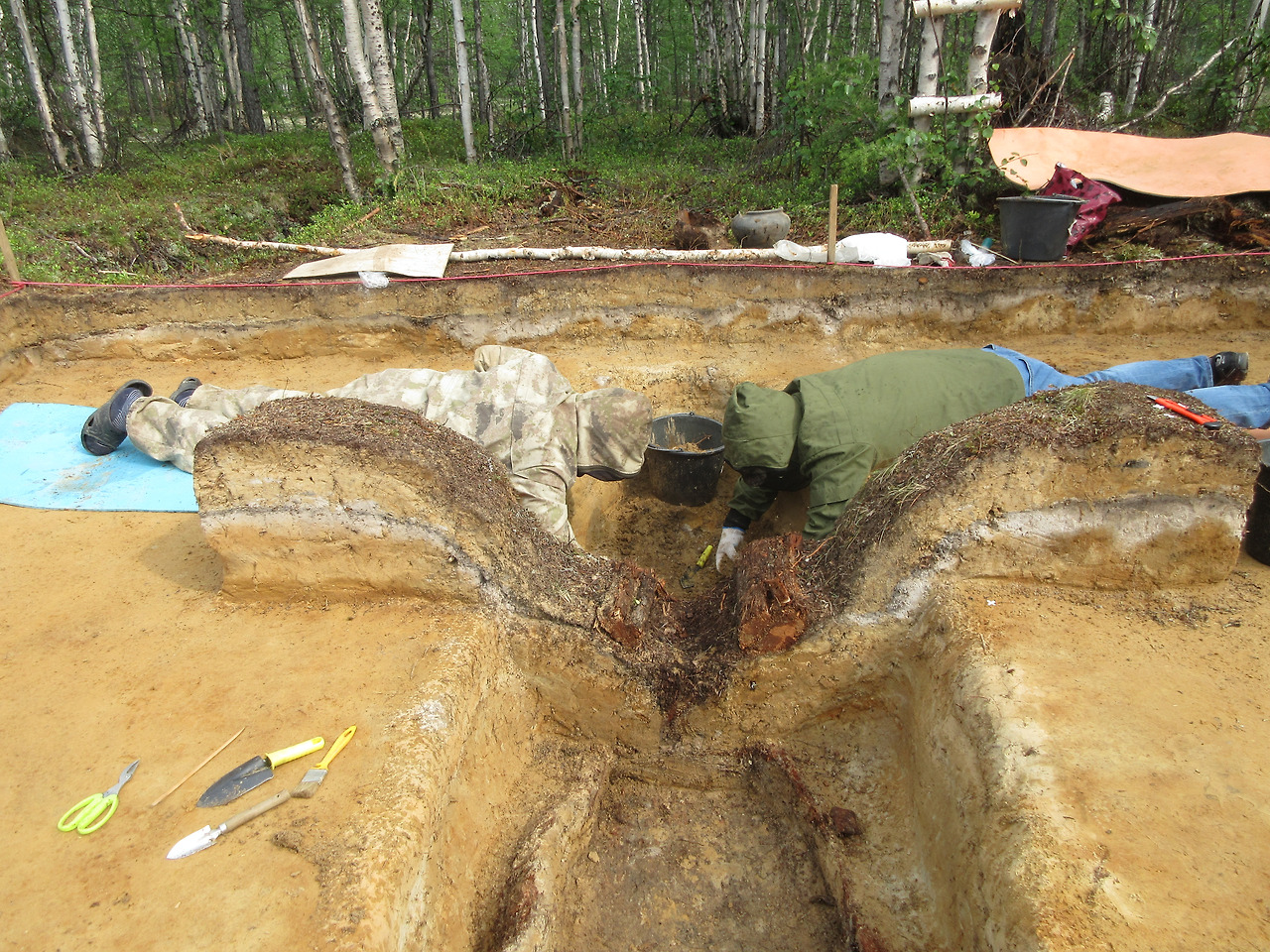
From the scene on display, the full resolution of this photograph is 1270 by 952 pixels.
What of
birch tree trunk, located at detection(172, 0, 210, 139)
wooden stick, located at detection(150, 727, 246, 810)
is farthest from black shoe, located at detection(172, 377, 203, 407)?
birch tree trunk, located at detection(172, 0, 210, 139)

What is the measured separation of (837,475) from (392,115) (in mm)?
7828

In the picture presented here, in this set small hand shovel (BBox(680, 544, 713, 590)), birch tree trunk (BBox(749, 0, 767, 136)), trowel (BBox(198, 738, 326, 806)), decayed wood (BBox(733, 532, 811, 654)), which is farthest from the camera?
birch tree trunk (BBox(749, 0, 767, 136))

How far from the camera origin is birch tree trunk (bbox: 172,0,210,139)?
13.9 meters

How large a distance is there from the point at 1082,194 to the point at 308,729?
706 centimetres

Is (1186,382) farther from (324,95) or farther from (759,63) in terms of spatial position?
(759,63)

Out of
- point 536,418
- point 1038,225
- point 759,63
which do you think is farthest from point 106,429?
point 759,63

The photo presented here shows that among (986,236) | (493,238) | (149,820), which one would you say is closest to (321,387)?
(493,238)

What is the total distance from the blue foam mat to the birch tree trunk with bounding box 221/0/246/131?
13.2m

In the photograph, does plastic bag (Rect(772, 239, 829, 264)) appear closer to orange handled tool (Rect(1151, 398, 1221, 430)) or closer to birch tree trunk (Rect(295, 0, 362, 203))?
orange handled tool (Rect(1151, 398, 1221, 430))

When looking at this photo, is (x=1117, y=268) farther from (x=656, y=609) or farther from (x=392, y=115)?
(x=392, y=115)

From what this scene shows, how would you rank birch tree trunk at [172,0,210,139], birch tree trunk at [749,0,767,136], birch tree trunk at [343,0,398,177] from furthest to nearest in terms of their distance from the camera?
1. birch tree trunk at [172,0,210,139]
2. birch tree trunk at [749,0,767,136]
3. birch tree trunk at [343,0,398,177]

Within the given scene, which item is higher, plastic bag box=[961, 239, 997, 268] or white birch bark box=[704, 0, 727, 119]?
white birch bark box=[704, 0, 727, 119]

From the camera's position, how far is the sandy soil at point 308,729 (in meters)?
1.88

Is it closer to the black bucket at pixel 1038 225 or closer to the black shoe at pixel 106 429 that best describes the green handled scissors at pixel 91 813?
the black shoe at pixel 106 429
